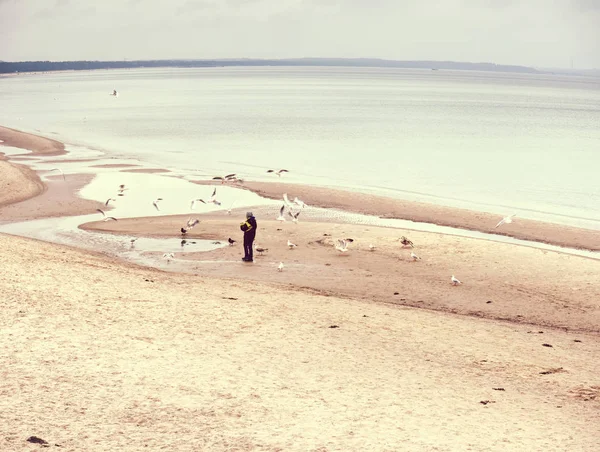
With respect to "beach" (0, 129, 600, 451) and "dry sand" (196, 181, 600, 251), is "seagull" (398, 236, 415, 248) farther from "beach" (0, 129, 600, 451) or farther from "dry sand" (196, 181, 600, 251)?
"dry sand" (196, 181, 600, 251)

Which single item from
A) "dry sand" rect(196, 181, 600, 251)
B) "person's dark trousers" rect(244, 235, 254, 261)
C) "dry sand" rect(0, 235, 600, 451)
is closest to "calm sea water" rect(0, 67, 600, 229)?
"dry sand" rect(196, 181, 600, 251)


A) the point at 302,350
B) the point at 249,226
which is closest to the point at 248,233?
the point at 249,226

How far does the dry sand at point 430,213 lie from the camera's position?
1143 inches

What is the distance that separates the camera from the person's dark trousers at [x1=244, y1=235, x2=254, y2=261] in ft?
75.4

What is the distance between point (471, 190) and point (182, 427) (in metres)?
36.2

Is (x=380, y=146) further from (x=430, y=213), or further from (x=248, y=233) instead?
(x=248, y=233)

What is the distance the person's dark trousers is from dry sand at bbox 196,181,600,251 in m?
11.0

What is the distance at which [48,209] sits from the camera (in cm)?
3284

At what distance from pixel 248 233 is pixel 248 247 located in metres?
0.55

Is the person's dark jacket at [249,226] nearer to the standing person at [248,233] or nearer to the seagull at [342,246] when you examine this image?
the standing person at [248,233]

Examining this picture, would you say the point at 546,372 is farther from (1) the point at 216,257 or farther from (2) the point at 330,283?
(1) the point at 216,257

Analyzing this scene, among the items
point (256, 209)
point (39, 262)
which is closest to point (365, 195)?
point (256, 209)

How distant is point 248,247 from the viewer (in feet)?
76.1

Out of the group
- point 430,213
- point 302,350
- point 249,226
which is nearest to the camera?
point 302,350
